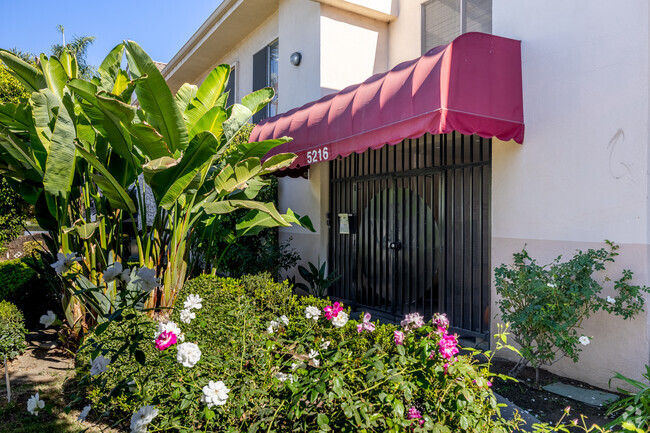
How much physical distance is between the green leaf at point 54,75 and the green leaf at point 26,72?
0.22 ft

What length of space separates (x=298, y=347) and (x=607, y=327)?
3.64 m

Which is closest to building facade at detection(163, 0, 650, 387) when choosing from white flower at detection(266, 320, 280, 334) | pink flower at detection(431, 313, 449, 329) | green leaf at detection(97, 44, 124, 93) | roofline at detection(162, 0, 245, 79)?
pink flower at detection(431, 313, 449, 329)

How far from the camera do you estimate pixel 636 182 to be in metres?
4.52

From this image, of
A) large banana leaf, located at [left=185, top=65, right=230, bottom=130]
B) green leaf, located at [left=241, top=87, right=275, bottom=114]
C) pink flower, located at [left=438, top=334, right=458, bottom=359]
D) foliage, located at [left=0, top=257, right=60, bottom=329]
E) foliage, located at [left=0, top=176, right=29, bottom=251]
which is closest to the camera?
pink flower, located at [left=438, top=334, right=458, bottom=359]

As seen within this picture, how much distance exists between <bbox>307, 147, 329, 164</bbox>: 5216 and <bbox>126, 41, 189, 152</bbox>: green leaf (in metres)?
2.31

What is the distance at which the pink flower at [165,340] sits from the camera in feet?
8.63

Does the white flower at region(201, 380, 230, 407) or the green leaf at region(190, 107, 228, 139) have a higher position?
the green leaf at region(190, 107, 228, 139)

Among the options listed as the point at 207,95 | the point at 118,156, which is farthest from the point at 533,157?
the point at 118,156

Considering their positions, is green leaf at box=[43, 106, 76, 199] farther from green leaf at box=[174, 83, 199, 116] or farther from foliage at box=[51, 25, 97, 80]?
foliage at box=[51, 25, 97, 80]

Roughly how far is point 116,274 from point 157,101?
9.97ft

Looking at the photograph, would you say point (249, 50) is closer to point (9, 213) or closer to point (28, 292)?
point (9, 213)

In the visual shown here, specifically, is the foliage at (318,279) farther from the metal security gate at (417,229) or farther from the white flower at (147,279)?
the white flower at (147,279)

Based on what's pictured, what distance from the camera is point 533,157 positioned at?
5.52m

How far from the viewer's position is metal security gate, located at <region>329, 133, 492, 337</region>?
6320 millimetres
